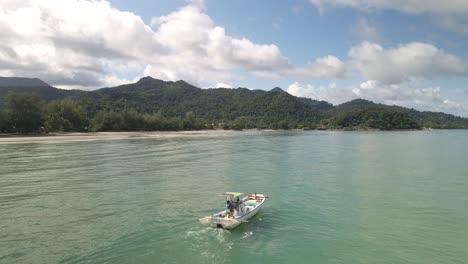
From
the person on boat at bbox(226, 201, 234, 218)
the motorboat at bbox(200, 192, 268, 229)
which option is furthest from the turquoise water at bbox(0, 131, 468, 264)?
the person on boat at bbox(226, 201, 234, 218)

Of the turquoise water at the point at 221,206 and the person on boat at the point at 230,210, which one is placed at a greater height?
the person on boat at the point at 230,210

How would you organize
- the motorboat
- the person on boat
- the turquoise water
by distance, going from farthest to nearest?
the person on boat < the motorboat < the turquoise water

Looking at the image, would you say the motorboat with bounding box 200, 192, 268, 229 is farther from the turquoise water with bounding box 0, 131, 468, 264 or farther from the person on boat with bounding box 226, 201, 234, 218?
the turquoise water with bounding box 0, 131, 468, 264

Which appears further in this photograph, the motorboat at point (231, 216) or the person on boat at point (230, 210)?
the person on boat at point (230, 210)

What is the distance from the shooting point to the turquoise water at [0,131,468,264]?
1922cm

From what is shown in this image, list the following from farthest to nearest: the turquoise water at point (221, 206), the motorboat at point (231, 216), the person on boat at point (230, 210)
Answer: the person on boat at point (230, 210) < the motorboat at point (231, 216) < the turquoise water at point (221, 206)

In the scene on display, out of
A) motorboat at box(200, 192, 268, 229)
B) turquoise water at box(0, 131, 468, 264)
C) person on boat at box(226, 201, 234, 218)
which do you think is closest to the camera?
turquoise water at box(0, 131, 468, 264)

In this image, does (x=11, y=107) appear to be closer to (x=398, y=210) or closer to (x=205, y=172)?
(x=205, y=172)

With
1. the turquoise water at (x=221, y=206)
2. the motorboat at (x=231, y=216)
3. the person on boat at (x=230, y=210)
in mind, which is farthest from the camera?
the person on boat at (x=230, y=210)

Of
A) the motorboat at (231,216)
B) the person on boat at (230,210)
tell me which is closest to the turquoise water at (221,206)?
the motorboat at (231,216)

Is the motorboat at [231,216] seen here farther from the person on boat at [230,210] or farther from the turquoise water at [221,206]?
the turquoise water at [221,206]

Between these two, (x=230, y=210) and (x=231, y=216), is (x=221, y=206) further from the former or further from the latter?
(x=231, y=216)

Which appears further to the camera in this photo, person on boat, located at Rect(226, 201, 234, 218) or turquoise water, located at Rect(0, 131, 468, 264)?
person on boat, located at Rect(226, 201, 234, 218)

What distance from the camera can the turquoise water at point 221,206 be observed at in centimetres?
1922
